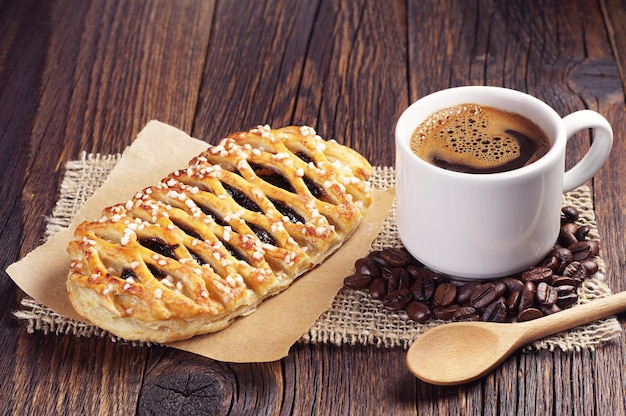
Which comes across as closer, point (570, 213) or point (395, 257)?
point (395, 257)

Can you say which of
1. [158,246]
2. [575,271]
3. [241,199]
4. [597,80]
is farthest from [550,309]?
[597,80]

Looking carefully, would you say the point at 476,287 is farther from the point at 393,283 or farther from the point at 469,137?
the point at 469,137

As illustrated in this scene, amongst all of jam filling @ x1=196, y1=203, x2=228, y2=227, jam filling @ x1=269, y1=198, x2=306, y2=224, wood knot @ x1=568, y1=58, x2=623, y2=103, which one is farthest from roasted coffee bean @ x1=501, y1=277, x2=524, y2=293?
wood knot @ x1=568, y1=58, x2=623, y2=103

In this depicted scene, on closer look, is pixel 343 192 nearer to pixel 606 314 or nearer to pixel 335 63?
pixel 606 314

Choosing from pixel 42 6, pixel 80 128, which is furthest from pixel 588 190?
pixel 42 6

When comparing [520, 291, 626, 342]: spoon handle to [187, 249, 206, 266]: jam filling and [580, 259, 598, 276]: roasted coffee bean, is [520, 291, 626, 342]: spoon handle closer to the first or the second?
[580, 259, 598, 276]: roasted coffee bean

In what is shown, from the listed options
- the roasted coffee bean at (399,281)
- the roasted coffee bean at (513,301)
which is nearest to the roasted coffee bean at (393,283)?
the roasted coffee bean at (399,281)
